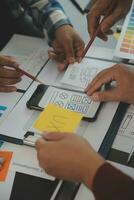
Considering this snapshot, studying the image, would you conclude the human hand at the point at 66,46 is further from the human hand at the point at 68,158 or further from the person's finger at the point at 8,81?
the human hand at the point at 68,158

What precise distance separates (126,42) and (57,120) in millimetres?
407

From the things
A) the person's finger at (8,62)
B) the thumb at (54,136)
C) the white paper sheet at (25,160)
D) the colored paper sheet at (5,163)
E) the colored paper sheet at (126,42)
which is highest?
the thumb at (54,136)

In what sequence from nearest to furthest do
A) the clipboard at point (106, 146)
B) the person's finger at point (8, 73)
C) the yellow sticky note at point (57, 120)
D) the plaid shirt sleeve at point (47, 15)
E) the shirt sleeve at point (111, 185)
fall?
the shirt sleeve at point (111, 185)
the clipboard at point (106, 146)
the yellow sticky note at point (57, 120)
the person's finger at point (8, 73)
the plaid shirt sleeve at point (47, 15)

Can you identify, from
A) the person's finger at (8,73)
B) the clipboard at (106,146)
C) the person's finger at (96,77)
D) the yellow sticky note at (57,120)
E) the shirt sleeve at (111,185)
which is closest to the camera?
the shirt sleeve at (111,185)

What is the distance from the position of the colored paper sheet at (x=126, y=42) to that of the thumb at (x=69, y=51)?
14cm

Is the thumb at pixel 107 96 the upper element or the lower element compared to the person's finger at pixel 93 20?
lower

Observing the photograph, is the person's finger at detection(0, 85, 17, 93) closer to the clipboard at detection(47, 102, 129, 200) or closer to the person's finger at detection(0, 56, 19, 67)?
the person's finger at detection(0, 56, 19, 67)

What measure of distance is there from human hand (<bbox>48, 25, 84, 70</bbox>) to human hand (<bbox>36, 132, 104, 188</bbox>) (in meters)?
0.40

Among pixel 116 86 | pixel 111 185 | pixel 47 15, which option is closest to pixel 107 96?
pixel 116 86

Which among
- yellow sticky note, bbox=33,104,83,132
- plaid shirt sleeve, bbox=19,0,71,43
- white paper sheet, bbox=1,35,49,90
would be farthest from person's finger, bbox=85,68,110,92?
plaid shirt sleeve, bbox=19,0,71,43

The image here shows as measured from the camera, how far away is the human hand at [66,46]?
1.17m

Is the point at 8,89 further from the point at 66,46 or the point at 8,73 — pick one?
the point at 66,46

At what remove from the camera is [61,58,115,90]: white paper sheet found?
3.47ft

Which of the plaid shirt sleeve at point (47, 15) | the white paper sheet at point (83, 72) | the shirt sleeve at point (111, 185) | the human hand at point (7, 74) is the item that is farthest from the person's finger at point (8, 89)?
the shirt sleeve at point (111, 185)
